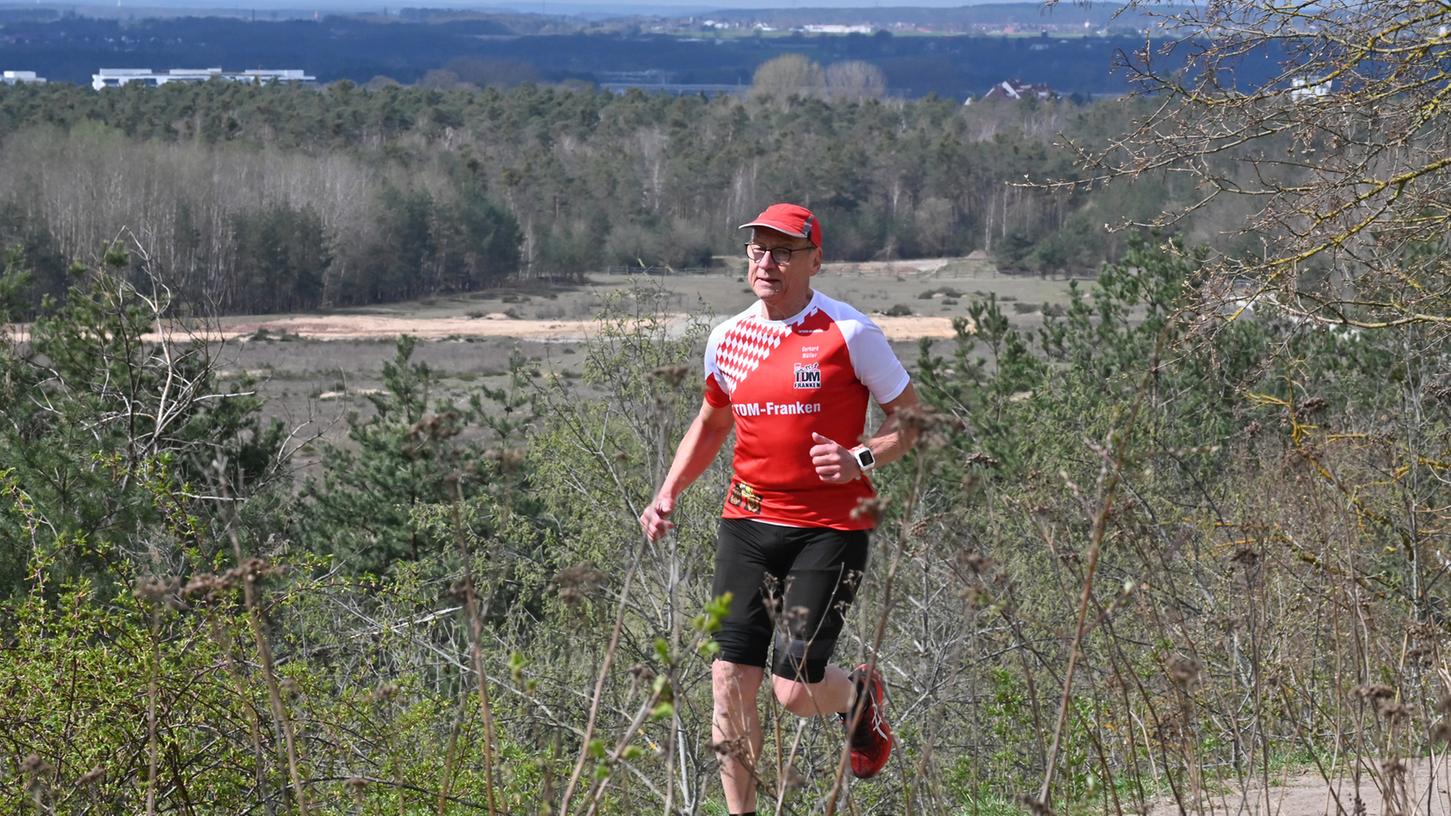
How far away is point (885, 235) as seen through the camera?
109562 mm

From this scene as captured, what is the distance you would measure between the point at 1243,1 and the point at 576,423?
475cm

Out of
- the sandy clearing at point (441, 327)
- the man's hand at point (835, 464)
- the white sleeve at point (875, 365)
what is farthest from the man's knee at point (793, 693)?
the sandy clearing at point (441, 327)

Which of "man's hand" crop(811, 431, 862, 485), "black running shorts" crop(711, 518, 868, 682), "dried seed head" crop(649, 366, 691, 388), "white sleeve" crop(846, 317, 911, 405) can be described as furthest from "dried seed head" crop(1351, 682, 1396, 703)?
"white sleeve" crop(846, 317, 911, 405)

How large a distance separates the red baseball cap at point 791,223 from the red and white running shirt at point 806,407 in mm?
204

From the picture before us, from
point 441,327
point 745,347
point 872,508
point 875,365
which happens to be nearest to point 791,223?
point 745,347

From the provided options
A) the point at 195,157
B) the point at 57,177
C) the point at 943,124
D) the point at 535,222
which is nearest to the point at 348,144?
the point at 535,222

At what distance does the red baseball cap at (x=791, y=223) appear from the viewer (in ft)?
15.3

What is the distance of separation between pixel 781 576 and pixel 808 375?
537 millimetres

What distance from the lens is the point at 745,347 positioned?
187 inches

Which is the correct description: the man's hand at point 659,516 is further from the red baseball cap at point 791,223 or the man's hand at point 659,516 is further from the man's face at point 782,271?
the red baseball cap at point 791,223

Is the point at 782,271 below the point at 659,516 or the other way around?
the other way around

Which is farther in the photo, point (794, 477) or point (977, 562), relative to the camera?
point (794, 477)

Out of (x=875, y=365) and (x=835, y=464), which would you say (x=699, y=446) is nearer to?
(x=875, y=365)

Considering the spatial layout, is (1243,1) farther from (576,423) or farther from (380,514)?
(380,514)
